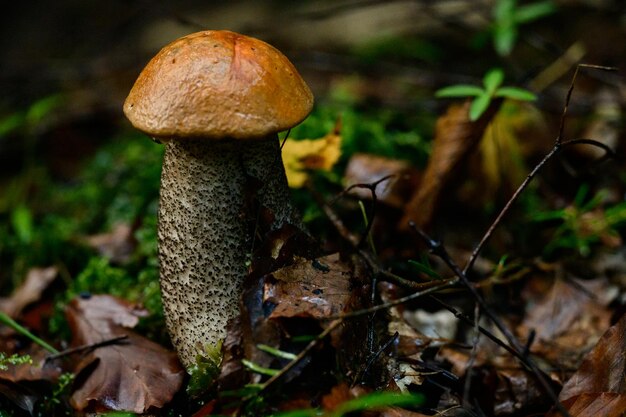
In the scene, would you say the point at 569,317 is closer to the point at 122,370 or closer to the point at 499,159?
the point at 499,159

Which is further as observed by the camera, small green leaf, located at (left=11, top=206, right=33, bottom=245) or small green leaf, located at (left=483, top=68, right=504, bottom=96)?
small green leaf, located at (left=11, top=206, right=33, bottom=245)

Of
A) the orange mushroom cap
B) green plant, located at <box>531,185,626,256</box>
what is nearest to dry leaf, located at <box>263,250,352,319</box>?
the orange mushroom cap

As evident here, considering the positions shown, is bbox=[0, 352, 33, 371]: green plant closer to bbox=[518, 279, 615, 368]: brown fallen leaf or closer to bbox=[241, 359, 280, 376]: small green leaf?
bbox=[241, 359, 280, 376]: small green leaf

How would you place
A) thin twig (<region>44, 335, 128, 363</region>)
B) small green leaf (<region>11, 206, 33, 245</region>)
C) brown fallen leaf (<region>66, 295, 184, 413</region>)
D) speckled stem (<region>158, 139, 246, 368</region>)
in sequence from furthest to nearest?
small green leaf (<region>11, 206, 33, 245</region>) < thin twig (<region>44, 335, 128, 363</region>) < brown fallen leaf (<region>66, 295, 184, 413</region>) < speckled stem (<region>158, 139, 246, 368</region>)

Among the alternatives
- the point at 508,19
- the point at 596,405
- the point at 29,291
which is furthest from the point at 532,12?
the point at 29,291

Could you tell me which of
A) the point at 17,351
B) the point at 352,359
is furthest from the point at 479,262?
the point at 17,351

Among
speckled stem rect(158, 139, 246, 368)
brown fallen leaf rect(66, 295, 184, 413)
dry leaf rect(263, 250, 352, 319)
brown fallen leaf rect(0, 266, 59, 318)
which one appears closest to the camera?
dry leaf rect(263, 250, 352, 319)

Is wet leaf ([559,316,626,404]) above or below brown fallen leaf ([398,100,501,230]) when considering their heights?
below
